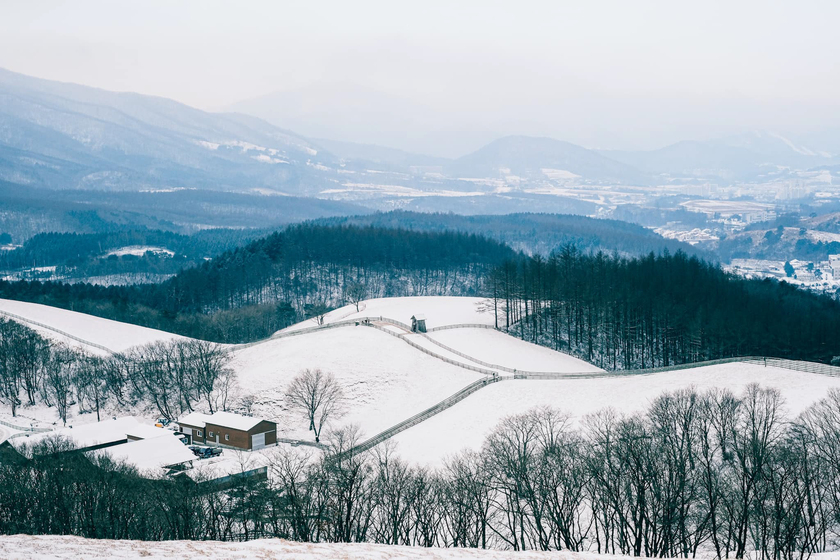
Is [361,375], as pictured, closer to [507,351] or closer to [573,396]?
[507,351]

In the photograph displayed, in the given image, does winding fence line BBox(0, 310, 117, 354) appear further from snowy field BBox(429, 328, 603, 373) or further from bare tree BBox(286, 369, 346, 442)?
snowy field BBox(429, 328, 603, 373)

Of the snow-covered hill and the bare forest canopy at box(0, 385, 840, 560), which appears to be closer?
the bare forest canopy at box(0, 385, 840, 560)

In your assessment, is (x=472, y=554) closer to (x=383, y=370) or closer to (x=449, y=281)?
(x=383, y=370)

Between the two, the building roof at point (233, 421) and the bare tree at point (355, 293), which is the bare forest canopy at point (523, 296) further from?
the building roof at point (233, 421)

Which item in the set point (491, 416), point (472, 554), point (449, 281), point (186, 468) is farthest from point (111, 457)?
point (449, 281)

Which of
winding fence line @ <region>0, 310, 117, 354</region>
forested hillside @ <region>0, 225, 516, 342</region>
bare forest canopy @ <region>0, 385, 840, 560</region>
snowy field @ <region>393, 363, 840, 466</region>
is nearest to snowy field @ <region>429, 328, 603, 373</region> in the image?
snowy field @ <region>393, 363, 840, 466</region>
